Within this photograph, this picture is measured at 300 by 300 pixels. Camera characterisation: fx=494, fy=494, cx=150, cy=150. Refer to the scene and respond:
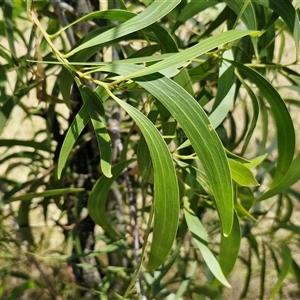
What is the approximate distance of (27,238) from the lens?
71cm

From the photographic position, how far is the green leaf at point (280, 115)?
17.1 inches

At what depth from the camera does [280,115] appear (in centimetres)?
44

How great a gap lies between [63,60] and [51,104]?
31cm

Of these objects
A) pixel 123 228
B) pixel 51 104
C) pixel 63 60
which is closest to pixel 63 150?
pixel 63 60

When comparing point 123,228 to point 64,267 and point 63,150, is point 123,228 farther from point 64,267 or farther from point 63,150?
point 63,150

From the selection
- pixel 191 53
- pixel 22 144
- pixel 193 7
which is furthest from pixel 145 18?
pixel 22 144

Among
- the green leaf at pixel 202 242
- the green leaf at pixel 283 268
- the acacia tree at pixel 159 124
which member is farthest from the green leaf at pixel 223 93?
the green leaf at pixel 283 268

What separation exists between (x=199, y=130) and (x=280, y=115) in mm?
144

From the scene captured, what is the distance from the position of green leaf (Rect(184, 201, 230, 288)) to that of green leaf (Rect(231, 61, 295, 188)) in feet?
0.38

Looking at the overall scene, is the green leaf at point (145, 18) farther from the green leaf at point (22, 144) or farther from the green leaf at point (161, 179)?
the green leaf at point (22, 144)

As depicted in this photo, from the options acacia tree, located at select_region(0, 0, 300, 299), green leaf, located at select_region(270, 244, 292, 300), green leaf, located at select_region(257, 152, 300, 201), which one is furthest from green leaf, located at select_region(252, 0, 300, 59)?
green leaf, located at select_region(270, 244, 292, 300)

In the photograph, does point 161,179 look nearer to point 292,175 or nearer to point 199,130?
point 199,130

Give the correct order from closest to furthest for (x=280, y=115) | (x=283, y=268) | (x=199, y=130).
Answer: (x=199, y=130) → (x=280, y=115) → (x=283, y=268)

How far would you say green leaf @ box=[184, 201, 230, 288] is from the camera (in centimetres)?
49
